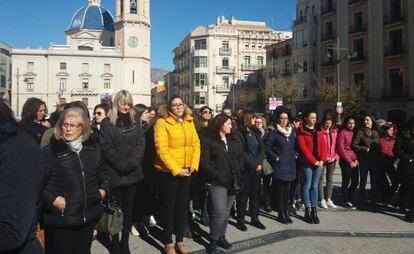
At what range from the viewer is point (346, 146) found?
8.79 metres

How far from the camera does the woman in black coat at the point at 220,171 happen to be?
5801mm

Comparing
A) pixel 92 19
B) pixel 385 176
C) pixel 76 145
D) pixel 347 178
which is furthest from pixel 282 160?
pixel 92 19

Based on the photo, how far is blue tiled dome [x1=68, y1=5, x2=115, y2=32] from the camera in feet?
299

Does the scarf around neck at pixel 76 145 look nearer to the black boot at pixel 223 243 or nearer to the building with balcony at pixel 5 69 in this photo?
the black boot at pixel 223 243

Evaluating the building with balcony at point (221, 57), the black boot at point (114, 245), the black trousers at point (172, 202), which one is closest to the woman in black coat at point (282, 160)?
the black trousers at point (172, 202)

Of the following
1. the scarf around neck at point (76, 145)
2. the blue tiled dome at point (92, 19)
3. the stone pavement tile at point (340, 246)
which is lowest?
the stone pavement tile at point (340, 246)

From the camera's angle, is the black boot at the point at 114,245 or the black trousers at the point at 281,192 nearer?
the black boot at the point at 114,245

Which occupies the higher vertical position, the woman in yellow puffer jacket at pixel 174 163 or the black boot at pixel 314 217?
the woman in yellow puffer jacket at pixel 174 163

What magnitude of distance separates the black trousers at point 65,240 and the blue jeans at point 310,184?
15.7 ft

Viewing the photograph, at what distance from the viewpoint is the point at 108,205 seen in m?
4.35

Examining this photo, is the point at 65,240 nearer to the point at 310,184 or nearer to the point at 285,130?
the point at 285,130

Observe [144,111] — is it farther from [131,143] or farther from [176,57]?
[176,57]

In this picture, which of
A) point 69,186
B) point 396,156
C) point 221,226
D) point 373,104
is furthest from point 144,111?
point 373,104

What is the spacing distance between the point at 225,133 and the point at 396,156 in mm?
4097
